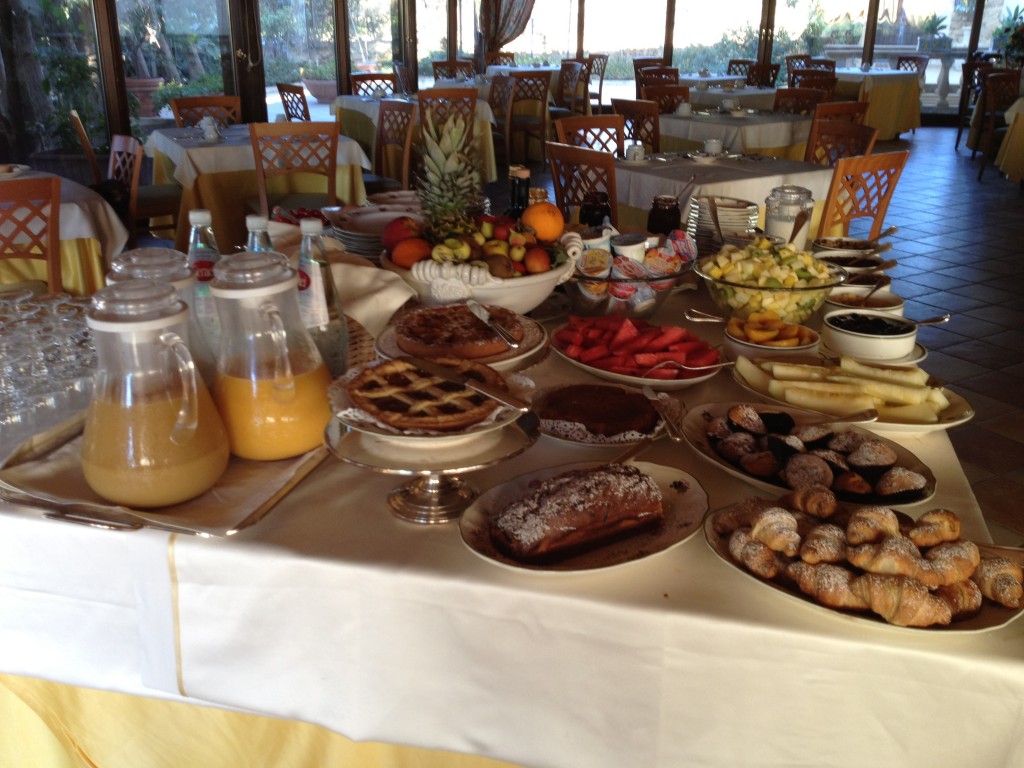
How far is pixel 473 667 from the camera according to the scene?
0.81 metres

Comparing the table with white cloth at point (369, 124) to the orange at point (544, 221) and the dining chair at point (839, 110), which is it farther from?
the orange at point (544, 221)

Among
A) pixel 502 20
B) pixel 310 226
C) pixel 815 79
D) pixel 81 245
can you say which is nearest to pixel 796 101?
pixel 815 79

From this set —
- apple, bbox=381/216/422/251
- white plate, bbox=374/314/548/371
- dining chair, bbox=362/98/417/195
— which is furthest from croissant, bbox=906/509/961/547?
dining chair, bbox=362/98/417/195

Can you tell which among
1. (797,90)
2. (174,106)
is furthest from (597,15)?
(174,106)

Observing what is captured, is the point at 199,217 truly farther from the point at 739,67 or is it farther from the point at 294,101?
the point at 739,67

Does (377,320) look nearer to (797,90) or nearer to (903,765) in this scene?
(903,765)

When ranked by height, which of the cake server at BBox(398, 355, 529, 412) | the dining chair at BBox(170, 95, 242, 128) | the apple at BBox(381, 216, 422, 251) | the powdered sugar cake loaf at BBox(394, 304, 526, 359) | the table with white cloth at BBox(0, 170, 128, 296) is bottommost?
the table with white cloth at BBox(0, 170, 128, 296)

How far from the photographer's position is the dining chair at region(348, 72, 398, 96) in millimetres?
6637

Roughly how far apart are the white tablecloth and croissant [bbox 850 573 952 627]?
152 inches

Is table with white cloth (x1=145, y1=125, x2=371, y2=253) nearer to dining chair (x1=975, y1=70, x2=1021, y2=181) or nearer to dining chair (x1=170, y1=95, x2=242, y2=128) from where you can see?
dining chair (x1=170, y1=95, x2=242, y2=128)

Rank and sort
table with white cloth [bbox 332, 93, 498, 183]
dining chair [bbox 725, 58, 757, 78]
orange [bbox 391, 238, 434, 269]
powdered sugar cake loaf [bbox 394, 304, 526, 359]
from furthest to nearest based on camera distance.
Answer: dining chair [bbox 725, 58, 757, 78]
table with white cloth [bbox 332, 93, 498, 183]
orange [bbox 391, 238, 434, 269]
powdered sugar cake loaf [bbox 394, 304, 526, 359]

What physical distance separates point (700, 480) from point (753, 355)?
36 centimetres

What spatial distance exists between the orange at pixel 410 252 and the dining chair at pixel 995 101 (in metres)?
6.90

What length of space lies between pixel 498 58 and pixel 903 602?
8543 millimetres
